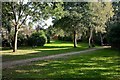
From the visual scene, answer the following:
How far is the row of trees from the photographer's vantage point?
26.0 meters

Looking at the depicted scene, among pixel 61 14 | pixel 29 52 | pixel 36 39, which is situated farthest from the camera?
pixel 36 39

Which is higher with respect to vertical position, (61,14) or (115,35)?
(61,14)

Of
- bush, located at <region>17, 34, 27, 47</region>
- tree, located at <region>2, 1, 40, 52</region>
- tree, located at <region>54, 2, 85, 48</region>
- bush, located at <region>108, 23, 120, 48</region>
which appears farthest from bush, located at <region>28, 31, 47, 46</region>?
bush, located at <region>108, 23, 120, 48</region>

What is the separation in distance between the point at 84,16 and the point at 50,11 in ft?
41.4

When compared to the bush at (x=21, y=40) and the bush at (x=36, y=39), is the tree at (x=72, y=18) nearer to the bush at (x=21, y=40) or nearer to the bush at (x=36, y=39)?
the bush at (x=36, y=39)

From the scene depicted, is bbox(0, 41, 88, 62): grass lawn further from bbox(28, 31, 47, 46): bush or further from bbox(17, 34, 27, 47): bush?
bbox(28, 31, 47, 46): bush

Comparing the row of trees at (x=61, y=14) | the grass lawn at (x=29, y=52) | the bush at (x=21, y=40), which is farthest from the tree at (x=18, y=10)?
the bush at (x=21, y=40)

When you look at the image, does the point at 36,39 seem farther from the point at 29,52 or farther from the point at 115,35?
the point at 115,35

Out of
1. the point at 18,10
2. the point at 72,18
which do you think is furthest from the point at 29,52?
the point at 72,18

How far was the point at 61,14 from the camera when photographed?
88.2 feet

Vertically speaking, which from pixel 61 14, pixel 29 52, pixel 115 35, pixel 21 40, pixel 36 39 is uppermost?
pixel 61 14

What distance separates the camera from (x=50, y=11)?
85.3 ft

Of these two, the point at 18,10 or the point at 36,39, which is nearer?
the point at 18,10

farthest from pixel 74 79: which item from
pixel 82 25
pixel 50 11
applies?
pixel 82 25
